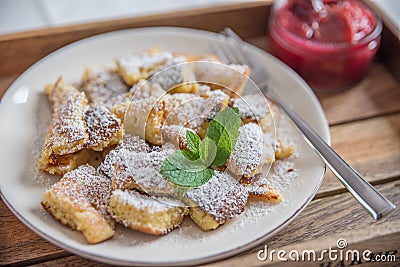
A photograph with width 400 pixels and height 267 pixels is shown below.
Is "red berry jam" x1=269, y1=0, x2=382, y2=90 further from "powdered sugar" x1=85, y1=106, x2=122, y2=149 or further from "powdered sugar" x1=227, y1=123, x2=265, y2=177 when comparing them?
"powdered sugar" x1=85, y1=106, x2=122, y2=149

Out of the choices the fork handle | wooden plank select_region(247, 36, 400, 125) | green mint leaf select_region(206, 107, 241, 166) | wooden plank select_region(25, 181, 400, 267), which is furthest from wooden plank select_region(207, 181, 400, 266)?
wooden plank select_region(247, 36, 400, 125)

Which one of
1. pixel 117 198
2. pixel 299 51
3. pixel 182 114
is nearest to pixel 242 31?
pixel 299 51

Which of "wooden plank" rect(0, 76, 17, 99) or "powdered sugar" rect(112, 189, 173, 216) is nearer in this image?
"powdered sugar" rect(112, 189, 173, 216)

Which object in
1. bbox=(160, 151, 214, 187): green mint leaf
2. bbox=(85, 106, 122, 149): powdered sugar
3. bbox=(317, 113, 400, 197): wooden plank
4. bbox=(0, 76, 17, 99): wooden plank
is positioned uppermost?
bbox=(85, 106, 122, 149): powdered sugar

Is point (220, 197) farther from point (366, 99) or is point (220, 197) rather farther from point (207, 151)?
point (366, 99)

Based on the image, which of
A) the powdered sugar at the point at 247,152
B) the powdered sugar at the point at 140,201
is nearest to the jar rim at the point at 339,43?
the powdered sugar at the point at 247,152

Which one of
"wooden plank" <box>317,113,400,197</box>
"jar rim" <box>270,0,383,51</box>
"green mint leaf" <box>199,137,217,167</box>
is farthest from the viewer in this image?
"jar rim" <box>270,0,383,51</box>

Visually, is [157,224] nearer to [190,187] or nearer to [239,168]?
[190,187]

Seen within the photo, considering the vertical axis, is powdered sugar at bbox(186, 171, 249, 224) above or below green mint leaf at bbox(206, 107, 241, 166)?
below
